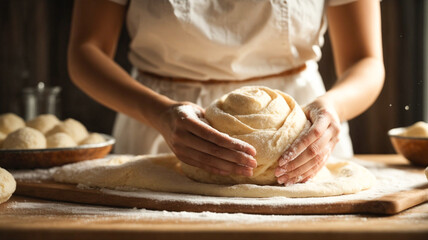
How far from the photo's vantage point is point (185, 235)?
93 cm

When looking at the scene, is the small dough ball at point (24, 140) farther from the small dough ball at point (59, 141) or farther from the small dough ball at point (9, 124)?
the small dough ball at point (9, 124)

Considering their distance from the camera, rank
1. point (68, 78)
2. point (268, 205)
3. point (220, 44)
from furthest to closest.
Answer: point (68, 78)
point (220, 44)
point (268, 205)

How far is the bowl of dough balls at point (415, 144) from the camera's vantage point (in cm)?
168

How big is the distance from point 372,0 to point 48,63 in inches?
89.1

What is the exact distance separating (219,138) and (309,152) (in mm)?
233

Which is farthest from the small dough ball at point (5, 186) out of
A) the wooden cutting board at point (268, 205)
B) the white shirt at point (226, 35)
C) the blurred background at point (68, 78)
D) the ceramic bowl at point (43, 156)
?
the blurred background at point (68, 78)

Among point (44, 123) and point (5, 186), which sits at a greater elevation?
point (5, 186)

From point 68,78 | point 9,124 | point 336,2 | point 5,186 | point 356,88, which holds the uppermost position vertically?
point 336,2

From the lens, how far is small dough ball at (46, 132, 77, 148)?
1.68 m

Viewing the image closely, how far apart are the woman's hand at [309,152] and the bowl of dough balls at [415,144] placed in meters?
0.52

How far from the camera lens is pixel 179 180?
1.34 m

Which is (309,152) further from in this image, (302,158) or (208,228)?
(208,228)

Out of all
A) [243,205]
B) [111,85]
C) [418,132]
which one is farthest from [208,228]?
[418,132]

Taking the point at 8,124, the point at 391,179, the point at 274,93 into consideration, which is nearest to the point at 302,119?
the point at 274,93
